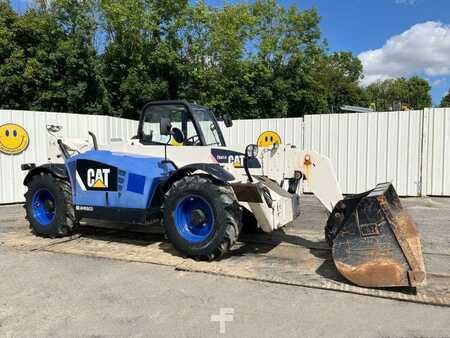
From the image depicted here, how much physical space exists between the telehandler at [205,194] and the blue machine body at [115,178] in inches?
0.6

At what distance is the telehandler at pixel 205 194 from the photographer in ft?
13.6

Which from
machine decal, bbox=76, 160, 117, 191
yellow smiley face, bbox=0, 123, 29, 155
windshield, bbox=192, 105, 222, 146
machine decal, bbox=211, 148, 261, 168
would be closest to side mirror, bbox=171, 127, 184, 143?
windshield, bbox=192, 105, 222, 146

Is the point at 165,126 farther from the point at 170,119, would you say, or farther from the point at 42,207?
the point at 42,207

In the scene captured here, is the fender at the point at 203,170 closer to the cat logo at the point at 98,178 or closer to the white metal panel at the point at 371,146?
the cat logo at the point at 98,178

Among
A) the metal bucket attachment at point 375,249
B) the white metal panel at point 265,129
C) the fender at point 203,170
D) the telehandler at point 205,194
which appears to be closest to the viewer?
the metal bucket attachment at point 375,249

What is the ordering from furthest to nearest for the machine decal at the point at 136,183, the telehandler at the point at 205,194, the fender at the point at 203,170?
1. the machine decal at the point at 136,183
2. the fender at the point at 203,170
3. the telehandler at the point at 205,194

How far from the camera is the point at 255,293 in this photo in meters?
4.05

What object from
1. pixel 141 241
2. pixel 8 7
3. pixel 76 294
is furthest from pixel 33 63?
pixel 76 294

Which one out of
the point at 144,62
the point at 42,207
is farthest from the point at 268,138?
the point at 144,62

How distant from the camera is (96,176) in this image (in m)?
5.88

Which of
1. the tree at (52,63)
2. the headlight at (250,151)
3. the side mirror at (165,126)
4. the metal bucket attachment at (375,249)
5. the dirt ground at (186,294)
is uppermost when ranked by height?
the tree at (52,63)

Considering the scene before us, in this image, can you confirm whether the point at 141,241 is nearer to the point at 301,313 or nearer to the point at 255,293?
the point at 255,293

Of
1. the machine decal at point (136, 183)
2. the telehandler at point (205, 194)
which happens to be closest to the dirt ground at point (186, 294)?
the telehandler at point (205, 194)

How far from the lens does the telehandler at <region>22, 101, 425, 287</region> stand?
4.15 m
